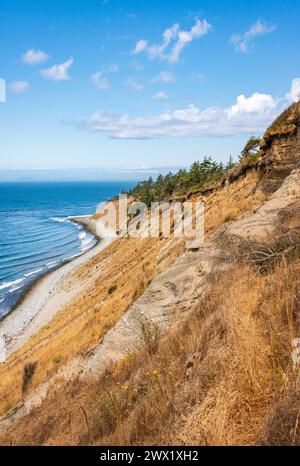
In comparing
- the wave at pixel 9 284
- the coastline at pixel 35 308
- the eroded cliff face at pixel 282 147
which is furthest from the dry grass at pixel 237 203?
the wave at pixel 9 284

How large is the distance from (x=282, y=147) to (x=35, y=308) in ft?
95.4

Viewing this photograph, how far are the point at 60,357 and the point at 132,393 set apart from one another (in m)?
12.3

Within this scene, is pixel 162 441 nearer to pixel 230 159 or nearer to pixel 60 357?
pixel 60 357

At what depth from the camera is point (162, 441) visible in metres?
4.00

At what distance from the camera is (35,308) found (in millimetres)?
37531

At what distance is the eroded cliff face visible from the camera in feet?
61.2

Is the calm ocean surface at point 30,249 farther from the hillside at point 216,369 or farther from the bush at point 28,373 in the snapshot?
the hillside at point 216,369

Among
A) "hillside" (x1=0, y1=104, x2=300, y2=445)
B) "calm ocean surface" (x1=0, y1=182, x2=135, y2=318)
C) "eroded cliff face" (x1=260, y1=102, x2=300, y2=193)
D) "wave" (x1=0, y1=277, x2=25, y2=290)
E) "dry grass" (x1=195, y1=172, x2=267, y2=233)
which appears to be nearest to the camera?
"hillside" (x1=0, y1=104, x2=300, y2=445)

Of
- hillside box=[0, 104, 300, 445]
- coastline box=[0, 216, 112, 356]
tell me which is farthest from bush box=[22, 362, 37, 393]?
coastline box=[0, 216, 112, 356]

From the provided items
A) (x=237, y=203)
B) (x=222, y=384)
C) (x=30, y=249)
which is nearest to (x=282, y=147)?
(x=237, y=203)

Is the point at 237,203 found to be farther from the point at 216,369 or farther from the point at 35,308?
the point at 35,308

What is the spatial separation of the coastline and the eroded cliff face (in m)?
22.2

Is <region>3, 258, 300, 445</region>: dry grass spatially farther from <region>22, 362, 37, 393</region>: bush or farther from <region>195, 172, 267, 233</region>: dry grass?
<region>22, 362, 37, 393</region>: bush

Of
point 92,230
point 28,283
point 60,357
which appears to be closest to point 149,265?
point 60,357
